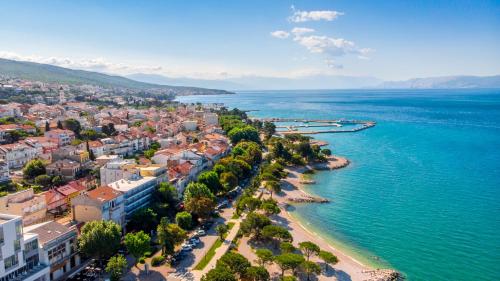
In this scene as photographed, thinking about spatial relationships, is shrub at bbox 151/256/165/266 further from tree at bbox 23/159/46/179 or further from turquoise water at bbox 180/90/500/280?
tree at bbox 23/159/46/179

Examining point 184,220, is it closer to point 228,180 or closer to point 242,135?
point 228,180

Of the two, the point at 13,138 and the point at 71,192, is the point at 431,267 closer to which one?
the point at 71,192

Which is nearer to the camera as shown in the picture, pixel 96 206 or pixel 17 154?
pixel 96 206

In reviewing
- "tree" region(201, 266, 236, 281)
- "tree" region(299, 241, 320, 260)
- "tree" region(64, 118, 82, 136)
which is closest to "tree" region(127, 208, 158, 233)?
"tree" region(201, 266, 236, 281)

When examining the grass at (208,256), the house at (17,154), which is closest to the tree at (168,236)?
the grass at (208,256)

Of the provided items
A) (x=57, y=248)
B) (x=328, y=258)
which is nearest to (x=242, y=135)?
(x=328, y=258)
